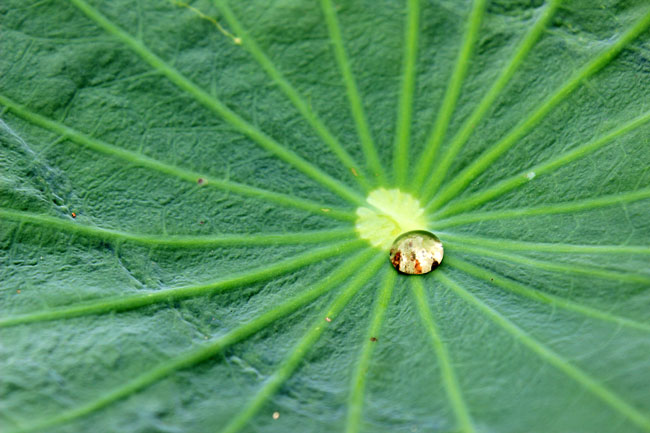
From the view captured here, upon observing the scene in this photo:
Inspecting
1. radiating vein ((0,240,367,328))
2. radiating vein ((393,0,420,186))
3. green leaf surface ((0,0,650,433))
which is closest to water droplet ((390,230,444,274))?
green leaf surface ((0,0,650,433))

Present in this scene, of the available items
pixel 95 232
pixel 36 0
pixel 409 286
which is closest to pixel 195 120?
pixel 95 232

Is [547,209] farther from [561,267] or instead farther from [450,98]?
[450,98]

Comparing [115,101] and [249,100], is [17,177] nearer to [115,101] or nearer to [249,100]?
[115,101]

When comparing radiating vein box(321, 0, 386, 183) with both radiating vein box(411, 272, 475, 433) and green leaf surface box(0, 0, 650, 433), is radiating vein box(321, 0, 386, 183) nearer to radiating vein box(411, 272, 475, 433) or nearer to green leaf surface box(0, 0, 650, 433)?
green leaf surface box(0, 0, 650, 433)

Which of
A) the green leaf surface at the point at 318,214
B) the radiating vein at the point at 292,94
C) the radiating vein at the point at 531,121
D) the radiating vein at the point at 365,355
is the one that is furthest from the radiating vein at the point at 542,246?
the radiating vein at the point at 292,94

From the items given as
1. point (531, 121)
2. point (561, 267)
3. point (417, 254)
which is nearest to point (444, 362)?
point (417, 254)
